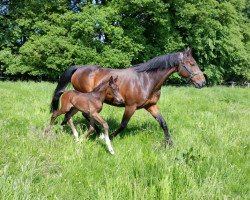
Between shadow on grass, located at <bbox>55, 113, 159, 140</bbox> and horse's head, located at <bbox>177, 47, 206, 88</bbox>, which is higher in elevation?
horse's head, located at <bbox>177, 47, 206, 88</bbox>

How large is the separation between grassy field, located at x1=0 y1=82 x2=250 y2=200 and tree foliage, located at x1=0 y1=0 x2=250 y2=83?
2208cm

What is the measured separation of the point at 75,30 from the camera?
98.4 ft

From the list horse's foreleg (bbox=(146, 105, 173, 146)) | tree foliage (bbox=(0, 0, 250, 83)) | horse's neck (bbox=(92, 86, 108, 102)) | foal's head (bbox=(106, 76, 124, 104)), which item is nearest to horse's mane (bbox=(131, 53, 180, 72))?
horse's foreleg (bbox=(146, 105, 173, 146))

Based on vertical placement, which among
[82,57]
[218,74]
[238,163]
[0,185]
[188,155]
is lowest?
[218,74]

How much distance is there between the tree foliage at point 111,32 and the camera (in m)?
29.7

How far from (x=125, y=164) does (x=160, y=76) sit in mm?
2756

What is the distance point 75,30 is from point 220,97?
1808 centimetres

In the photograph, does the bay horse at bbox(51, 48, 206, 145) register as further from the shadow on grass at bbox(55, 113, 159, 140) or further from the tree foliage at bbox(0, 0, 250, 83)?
the tree foliage at bbox(0, 0, 250, 83)

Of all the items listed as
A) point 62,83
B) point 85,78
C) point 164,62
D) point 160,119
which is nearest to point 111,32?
point 62,83

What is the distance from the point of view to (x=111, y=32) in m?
30.5

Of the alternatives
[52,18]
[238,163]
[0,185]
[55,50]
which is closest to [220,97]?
[238,163]

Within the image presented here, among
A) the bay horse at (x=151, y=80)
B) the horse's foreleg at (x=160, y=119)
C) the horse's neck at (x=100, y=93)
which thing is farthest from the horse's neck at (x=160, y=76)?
the horse's neck at (x=100, y=93)

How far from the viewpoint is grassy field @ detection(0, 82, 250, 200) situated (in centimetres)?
396

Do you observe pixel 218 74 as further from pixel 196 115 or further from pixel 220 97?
pixel 196 115
